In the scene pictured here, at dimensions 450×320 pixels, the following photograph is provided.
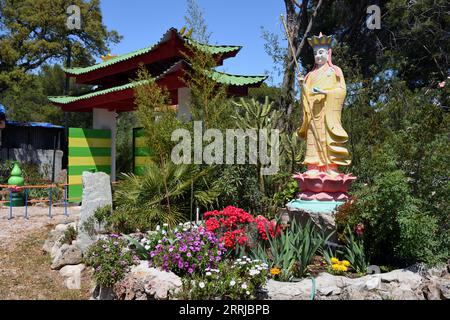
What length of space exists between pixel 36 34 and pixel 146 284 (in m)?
15.0

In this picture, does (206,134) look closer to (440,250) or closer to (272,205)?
(272,205)

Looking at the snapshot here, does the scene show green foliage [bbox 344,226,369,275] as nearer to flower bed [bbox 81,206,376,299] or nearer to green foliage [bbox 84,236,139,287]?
flower bed [bbox 81,206,376,299]

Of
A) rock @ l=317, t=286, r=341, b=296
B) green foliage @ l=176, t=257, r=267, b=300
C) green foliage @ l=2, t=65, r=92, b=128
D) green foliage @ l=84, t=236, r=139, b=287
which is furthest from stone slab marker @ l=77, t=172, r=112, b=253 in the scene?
green foliage @ l=2, t=65, r=92, b=128

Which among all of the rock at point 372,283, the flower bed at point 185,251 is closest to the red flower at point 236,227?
the flower bed at point 185,251

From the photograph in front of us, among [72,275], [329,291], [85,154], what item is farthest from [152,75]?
[329,291]

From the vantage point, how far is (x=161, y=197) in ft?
22.1

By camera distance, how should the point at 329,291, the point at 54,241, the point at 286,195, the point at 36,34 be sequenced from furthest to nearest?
the point at 36,34 → the point at 286,195 → the point at 54,241 → the point at 329,291

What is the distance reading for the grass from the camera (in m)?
5.78

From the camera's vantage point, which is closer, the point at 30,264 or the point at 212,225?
the point at 212,225

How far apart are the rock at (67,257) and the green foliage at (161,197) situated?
0.75 m

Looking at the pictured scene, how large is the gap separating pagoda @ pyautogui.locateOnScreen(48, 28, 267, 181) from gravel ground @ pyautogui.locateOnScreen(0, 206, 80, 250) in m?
3.00

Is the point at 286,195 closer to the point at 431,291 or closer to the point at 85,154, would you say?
the point at 431,291

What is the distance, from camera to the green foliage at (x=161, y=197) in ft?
21.6
